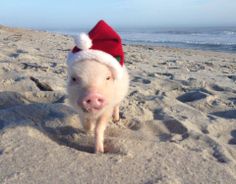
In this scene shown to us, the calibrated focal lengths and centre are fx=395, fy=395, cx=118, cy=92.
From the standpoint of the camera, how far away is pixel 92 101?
2656mm

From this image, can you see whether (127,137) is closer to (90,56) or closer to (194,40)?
(90,56)

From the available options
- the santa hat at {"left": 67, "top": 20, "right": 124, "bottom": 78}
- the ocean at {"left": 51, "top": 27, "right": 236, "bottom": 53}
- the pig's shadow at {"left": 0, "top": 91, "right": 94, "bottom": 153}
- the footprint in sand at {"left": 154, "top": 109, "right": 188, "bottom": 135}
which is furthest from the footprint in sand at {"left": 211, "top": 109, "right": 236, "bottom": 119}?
the ocean at {"left": 51, "top": 27, "right": 236, "bottom": 53}

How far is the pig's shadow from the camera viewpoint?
2965mm

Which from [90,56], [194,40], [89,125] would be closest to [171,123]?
[89,125]

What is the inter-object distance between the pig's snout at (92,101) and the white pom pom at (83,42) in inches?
19.5

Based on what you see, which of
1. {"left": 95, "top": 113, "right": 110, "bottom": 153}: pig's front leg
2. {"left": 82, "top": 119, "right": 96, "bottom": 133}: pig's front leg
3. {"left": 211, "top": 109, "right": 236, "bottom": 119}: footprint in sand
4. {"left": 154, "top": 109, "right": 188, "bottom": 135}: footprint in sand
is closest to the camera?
{"left": 95, "top": 113, "right": 110, "bottom": 153}: pig's front leg

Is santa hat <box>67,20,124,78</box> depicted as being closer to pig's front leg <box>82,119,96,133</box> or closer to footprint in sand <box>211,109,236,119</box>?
pig's front leg <box>82,119,96,133</box>

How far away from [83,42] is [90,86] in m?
0.46

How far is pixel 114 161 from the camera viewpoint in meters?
2.43

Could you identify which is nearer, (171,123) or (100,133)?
(100,133)

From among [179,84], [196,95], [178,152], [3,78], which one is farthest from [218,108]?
[3,78]

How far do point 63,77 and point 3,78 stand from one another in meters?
0.91

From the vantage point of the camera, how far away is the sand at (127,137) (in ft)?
7.42

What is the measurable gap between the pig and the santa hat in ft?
0.11
